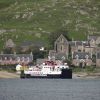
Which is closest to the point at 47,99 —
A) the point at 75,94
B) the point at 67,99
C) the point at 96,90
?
the point at 67,99

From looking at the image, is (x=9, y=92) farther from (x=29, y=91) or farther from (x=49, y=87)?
(x=49, y=87)

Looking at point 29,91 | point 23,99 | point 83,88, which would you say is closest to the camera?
point 23,99

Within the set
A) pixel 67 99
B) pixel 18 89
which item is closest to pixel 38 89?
pixel 18 89

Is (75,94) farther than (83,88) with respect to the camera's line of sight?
No

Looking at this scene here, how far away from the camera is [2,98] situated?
13900cm

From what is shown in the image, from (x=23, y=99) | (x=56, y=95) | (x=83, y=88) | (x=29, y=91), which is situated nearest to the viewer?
(x=23, y=99)

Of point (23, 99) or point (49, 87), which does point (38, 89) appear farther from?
point (23, 99)

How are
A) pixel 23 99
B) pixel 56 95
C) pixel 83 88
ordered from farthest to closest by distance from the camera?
pixel 83 88, pixel 56 95, pixel 23 99

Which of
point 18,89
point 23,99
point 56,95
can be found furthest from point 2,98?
point 18,89

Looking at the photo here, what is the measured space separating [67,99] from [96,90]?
26.2 m

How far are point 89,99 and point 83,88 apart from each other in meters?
34.5

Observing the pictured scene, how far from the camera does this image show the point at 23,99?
5404 inches

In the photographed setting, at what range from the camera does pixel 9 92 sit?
15662cm

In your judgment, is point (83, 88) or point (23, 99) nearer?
point (23, 99)
